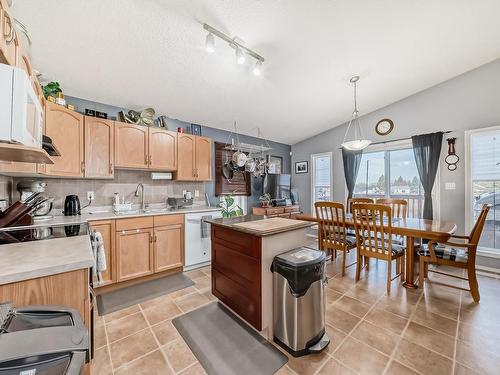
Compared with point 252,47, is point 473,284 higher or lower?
lower

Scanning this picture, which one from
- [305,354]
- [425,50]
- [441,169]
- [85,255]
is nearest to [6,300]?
[85,255]

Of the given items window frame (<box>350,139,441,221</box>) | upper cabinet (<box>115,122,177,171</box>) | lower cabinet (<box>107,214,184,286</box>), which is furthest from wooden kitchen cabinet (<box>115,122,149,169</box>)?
window frame (<box>350,139,441,221</box>)

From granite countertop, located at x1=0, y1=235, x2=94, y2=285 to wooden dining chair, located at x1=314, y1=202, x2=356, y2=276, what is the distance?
2631 millimetres

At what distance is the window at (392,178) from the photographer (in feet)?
12.3

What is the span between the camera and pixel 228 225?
1.90 meters

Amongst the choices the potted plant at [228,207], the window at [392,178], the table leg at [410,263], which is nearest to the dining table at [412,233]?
the table leg at [410,263]

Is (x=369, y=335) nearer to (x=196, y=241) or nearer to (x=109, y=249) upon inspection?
(x=196, y=241)

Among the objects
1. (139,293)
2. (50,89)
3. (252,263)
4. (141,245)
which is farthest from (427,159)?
(50,89)

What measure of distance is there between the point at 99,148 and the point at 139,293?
1844 mm

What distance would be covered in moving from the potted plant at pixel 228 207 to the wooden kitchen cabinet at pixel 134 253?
1.31m

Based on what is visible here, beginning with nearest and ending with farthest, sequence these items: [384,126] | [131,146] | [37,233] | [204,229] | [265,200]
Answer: [37,233] → [131,146] → [204,229] → [384,126] → [265,200]

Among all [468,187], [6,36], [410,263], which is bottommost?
Result: [410,263]

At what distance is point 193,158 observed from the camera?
3418mm

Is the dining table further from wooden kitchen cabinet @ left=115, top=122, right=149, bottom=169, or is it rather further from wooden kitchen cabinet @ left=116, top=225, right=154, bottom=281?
wooden kitchen cabinet @ left=115, top=122, right=149, bottom=169
